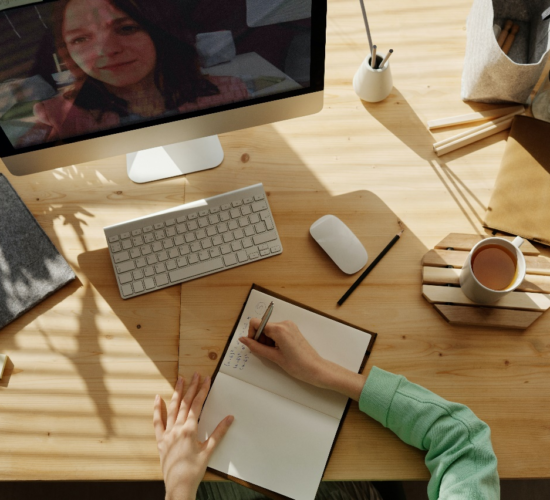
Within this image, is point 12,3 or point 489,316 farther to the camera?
point 489,316

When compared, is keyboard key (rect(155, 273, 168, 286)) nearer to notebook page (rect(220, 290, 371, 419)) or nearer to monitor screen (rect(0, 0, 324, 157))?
notebook page (rect(220, 290, 371, 419))

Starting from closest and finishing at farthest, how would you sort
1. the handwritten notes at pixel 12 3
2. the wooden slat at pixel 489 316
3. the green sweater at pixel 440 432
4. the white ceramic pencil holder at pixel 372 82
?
the handwritten notes at pixel 12 3 → the green sweater at pixel 440 432 → the wooden slat at pixel 489 316 → the white ceramic pencil holder at pixel 372 82

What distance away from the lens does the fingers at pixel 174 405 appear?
788 mm

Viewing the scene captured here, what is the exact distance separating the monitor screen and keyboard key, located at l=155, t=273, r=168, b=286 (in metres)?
0.27

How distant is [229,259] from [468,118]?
1.85ft

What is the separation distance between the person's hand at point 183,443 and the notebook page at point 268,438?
16 mm

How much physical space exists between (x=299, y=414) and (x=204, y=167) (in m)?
0.50

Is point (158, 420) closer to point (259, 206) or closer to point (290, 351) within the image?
point (290, 351)

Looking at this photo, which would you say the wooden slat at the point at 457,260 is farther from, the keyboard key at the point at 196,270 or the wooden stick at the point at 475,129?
the keyboard key at the point at 196,270

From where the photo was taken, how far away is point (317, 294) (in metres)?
0.88

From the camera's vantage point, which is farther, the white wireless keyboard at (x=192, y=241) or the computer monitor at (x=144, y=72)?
the white wireless keyboard at (x=192, y=241)

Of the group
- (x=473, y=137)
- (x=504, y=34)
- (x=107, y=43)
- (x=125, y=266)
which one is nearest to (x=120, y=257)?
(x=125, y=266)

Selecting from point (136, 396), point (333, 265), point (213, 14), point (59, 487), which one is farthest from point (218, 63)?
point (59, 487)

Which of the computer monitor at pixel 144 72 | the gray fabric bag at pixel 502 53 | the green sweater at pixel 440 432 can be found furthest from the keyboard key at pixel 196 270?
the gray fabric bag at pixel 502 53
